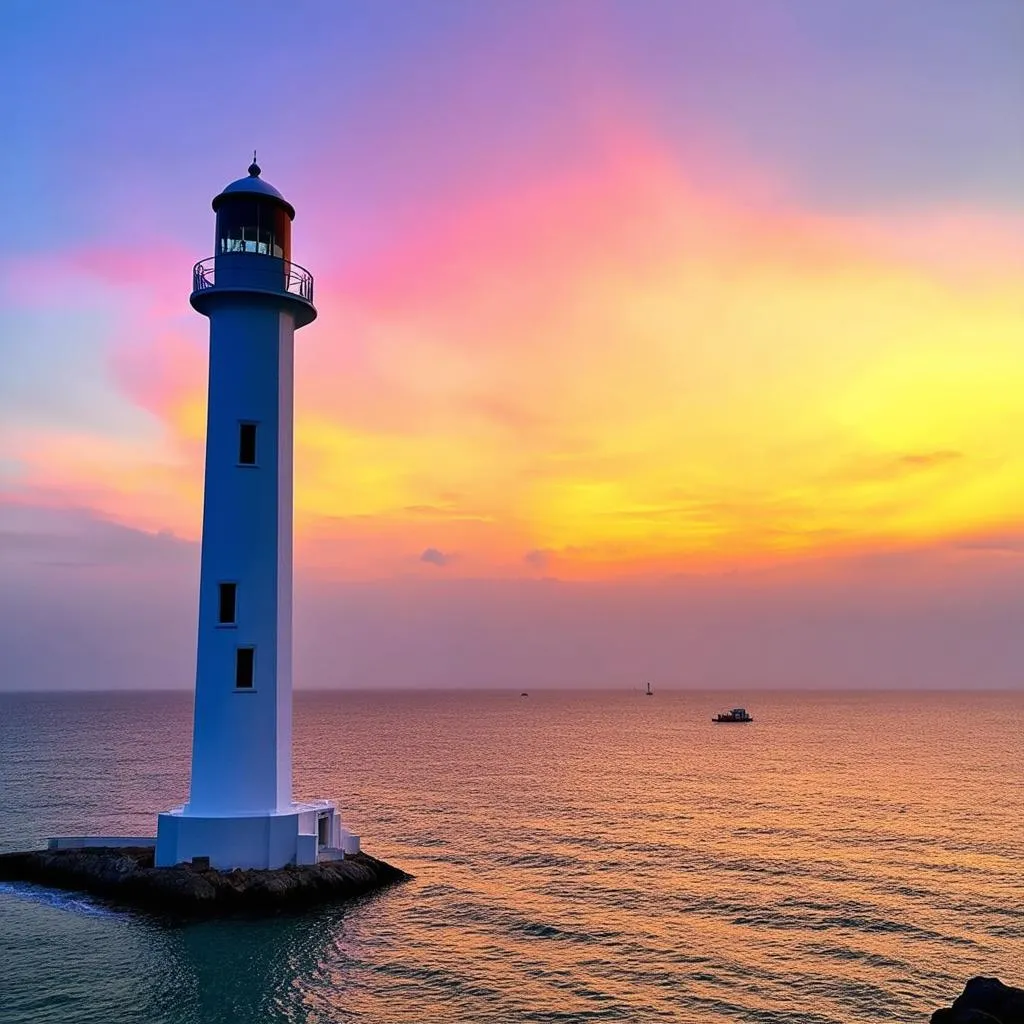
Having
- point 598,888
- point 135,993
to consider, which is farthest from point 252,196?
point 598,888

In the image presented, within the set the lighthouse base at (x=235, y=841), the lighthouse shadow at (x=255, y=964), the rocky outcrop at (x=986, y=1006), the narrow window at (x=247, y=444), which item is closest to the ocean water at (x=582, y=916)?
the lighthouse shadow at (x=255, y=964)

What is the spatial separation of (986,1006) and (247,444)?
24232 mm

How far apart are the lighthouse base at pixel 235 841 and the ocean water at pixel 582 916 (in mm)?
2245

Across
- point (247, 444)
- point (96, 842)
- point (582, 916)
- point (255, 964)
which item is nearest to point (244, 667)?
point (247, 444)

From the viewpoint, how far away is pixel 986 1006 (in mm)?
19188

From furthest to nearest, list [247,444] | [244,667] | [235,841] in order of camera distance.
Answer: [247,444] < [244,667] < [235,841]

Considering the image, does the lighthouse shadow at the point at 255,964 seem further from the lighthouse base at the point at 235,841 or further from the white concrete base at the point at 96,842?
the white concrete base at the point at 96,842

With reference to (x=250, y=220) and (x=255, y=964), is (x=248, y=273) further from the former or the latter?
(x=255, y=964)

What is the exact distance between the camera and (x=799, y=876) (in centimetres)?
3462

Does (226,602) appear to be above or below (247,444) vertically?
below

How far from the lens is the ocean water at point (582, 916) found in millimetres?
21188

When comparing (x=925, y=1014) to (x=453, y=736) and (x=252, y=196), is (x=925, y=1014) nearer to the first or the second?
(x=252, y=196)

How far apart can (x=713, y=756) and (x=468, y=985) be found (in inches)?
2919

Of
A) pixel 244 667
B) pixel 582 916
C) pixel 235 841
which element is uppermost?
pixel 244 667
